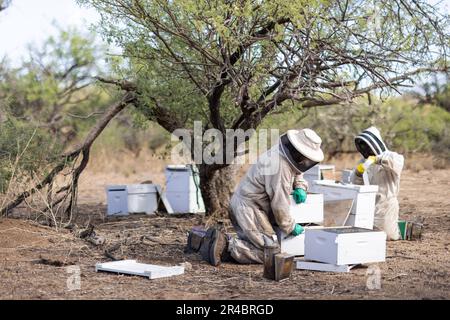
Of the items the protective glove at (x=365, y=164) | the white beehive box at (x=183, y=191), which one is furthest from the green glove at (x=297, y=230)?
the white beehive box at (x=183, y=191)

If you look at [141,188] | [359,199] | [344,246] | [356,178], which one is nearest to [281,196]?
[344,246]

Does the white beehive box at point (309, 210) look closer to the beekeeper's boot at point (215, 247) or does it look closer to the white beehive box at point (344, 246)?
the white beehive box at point (344, 246)

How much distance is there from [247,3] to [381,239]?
2.84 m

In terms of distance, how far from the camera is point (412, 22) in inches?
352

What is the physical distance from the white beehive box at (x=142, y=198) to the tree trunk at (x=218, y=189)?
1.12 metres

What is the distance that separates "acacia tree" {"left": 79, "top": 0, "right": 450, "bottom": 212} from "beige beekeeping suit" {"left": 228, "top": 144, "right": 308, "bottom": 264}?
3.54ft

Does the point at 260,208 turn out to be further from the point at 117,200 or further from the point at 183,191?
the point at 117,200

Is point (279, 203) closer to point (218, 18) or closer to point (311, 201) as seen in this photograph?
point (311, 201)

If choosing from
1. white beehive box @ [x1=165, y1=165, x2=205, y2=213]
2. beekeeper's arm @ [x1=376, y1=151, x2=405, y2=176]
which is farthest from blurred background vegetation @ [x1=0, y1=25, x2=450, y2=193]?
beekeeper's arm @ [x1=376, y1=151, x2=405, y2=176]

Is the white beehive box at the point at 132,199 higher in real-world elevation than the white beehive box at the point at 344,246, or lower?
higher

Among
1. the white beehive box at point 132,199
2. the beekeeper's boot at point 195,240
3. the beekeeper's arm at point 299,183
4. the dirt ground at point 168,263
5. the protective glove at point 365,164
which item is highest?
the protective glove at point 365,164

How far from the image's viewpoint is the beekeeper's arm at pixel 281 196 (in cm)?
732

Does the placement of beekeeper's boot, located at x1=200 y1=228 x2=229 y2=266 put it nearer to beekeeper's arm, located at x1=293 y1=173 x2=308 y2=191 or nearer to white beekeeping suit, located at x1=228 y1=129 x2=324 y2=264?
white beekeeping suit, located at x1=228 y1=129 x2=324 y2=264
